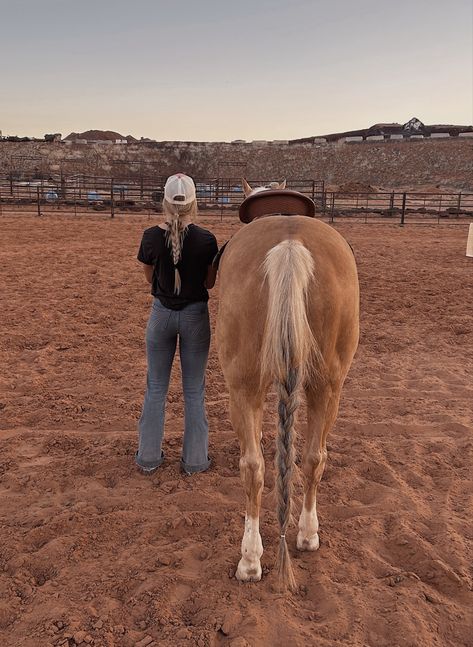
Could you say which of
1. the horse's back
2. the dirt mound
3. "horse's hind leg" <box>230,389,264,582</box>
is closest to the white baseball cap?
the horse's back

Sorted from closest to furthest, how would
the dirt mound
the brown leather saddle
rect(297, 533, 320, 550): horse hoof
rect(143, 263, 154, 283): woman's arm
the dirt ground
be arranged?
the dirt ground
rect(297, 533, 320, 550): horse hoof
the brown leather saddle
rect(143, 263, 154, 283): woman's arm
the dirt mound

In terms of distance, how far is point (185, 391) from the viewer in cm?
333

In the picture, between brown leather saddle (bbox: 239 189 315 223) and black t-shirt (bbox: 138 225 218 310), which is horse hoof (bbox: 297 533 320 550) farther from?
brown leather saddle (bbox: 239 189 315 223)

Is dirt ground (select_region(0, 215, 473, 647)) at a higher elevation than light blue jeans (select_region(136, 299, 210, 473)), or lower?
lower

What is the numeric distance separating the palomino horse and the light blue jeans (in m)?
0.83

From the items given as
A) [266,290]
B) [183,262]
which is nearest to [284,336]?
[266,290]

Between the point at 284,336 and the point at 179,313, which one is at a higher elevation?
the point at 284,336

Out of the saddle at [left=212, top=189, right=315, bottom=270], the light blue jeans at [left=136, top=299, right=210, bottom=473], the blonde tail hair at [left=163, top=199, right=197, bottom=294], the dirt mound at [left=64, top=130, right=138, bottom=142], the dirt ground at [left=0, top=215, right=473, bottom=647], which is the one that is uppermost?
the dirt mound at [left=64, top=130, right=138, bottom=142]

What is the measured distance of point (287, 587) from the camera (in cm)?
229

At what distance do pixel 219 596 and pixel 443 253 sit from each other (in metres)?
11.1

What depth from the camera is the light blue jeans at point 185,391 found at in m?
3.20

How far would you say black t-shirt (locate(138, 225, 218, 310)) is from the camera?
9.73 ft

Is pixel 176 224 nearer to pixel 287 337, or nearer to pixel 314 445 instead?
pixel 287 337

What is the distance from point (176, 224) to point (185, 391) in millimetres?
1119
